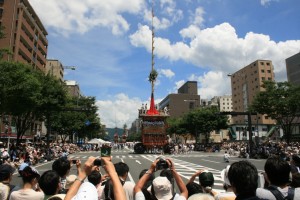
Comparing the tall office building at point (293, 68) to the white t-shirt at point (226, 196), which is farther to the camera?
the tall office building at point (293, 68)

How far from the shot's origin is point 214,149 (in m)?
54.8

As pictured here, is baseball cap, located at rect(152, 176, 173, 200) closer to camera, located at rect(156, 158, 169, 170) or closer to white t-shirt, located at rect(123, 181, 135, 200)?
camera, located at rect(156, 158, 169, 170)

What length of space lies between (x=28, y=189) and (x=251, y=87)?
4004 inches

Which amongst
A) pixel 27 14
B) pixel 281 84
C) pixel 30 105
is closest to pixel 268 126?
pixel 281 84

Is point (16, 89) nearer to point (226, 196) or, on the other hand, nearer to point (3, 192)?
point (3, 192)

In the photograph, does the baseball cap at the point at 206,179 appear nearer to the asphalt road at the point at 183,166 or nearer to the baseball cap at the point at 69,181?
the baseball cap at the point at 69,181

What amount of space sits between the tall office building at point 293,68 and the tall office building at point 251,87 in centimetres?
1105

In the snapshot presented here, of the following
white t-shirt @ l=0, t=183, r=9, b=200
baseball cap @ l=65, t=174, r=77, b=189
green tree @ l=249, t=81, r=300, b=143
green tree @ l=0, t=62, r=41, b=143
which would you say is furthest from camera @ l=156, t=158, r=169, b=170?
green tree @ l=249, t=81, r=300, b=143

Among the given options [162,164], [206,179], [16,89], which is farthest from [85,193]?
[16,89]

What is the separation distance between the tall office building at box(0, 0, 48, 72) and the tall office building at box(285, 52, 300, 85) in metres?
62.2

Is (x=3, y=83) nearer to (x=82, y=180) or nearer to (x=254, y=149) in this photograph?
(x=82, y=180)

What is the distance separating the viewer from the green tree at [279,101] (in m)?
34.2

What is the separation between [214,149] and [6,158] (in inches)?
1652

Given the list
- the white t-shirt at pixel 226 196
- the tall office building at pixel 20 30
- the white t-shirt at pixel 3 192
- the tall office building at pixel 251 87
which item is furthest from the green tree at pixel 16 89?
the tall office building at pixel 251 87
